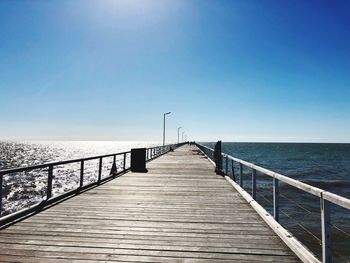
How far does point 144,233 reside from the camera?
4.96m

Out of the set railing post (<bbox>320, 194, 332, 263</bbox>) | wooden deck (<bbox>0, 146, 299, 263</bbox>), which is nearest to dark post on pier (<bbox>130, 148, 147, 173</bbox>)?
wooden deck (<bbox>0, 146, 299, 263</bbox>)

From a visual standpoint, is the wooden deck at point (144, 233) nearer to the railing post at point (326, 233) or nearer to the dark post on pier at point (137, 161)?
the railing post at point (326, 233)

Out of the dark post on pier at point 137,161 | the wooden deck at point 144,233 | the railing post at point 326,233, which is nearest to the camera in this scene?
the railing post at point 326,233

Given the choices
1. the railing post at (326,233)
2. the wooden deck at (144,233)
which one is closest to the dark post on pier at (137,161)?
the wooden deck at (144,233)

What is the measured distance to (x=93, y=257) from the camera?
3.94 meters

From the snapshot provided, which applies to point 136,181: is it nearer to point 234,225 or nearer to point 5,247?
point 234,225

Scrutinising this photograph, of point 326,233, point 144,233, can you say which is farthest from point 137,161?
point 326,233

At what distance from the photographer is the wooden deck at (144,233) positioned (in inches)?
158

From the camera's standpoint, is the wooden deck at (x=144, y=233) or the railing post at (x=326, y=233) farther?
the wooden deck at (x=144, y=233)

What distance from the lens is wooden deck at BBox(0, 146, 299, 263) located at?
402cm

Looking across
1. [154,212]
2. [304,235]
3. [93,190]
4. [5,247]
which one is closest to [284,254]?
[154,212]

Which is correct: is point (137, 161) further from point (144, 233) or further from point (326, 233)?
point (326, 233)

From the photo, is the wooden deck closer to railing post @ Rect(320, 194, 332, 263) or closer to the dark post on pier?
railing post @ Rect(320, 194, 332, 263)

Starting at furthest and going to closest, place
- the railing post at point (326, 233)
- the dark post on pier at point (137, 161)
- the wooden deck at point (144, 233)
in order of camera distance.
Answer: the dark post on pier at point (137, 161) → the wooden deck at point (144, 233) → the railing post at point (326, 233)
